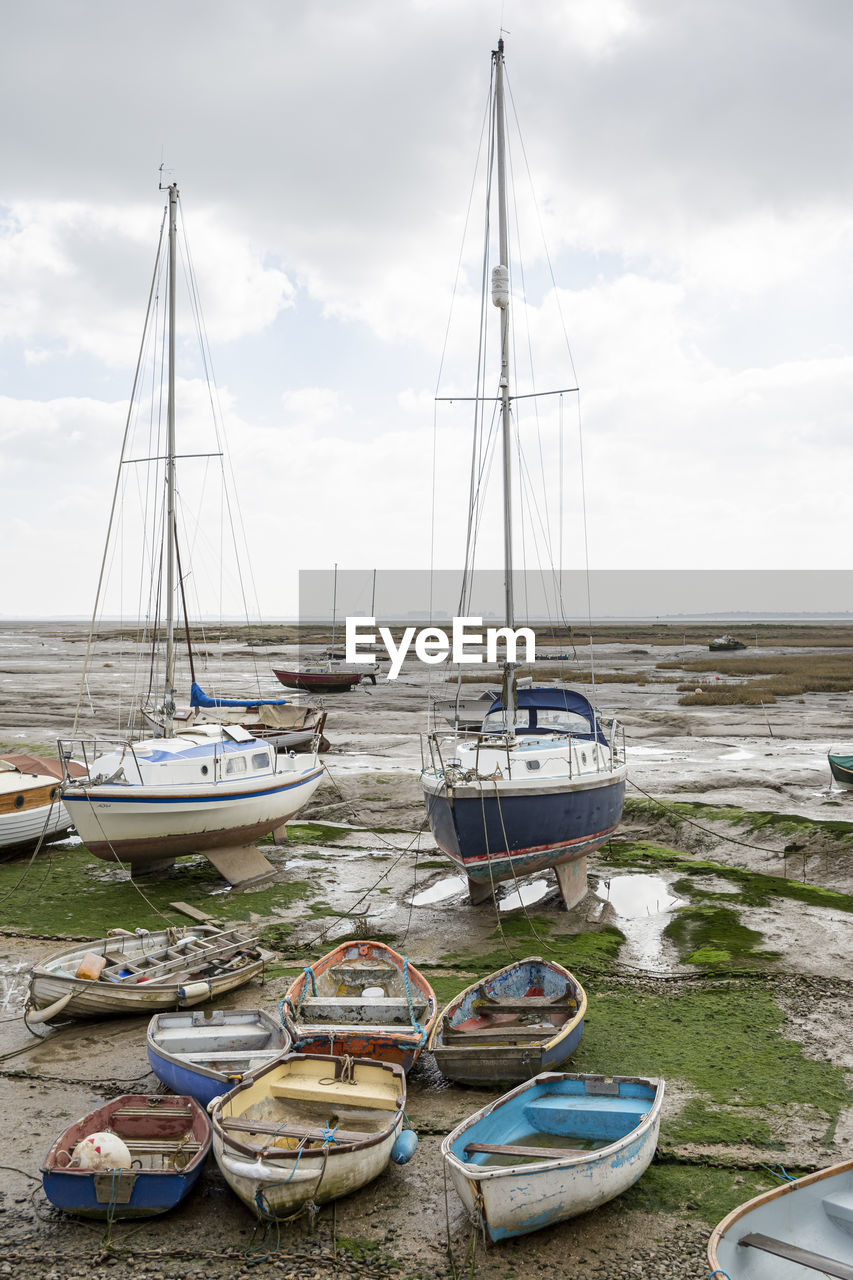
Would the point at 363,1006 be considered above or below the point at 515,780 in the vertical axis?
below

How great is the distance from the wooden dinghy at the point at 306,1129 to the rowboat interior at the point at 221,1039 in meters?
0.50

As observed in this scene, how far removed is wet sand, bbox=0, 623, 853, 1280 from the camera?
7.16 metres

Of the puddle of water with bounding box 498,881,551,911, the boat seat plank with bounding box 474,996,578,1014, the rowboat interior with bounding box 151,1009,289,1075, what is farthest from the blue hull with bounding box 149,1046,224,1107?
the puddle of water with bounding box 498,881,551,911

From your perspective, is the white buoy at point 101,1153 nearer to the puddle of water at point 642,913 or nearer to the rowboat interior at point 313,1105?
the rowboat interior at point 313,1105

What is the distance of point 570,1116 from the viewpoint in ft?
28.2

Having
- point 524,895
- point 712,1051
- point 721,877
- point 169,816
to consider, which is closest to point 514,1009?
point 712,1051

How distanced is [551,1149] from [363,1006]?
137 inches

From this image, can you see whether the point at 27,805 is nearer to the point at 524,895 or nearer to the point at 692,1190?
the point at 524,895

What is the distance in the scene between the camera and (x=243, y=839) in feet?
59.6

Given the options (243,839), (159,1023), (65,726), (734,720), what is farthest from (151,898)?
(734,720)

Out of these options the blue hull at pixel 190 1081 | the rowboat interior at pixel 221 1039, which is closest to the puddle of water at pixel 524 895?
the rowboat interior at pixel 221 1039

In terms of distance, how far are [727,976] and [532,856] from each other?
387 centimetres

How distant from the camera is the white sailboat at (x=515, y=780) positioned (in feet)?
49.9

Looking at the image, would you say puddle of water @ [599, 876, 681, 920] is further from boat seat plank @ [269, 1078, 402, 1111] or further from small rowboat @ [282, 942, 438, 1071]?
boat seat plank @ [269, 1078, 402, 1111]
